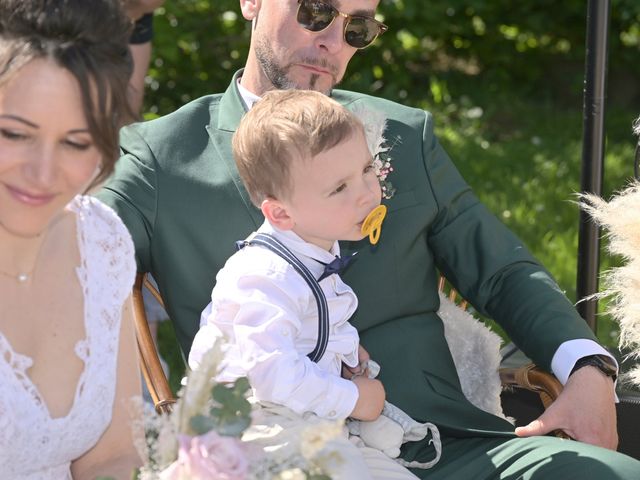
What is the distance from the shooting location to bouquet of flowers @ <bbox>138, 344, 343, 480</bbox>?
5.35 ft

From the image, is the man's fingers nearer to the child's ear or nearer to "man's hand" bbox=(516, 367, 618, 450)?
"man's hand" bbox=(516, 367, 618, 450)

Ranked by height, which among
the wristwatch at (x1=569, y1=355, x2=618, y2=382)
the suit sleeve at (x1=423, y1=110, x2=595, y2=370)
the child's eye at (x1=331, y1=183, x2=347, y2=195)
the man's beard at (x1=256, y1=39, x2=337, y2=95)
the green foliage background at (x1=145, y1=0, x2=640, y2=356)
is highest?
the man's beard at (x1=256, y1=39, x2=337, y2=95)

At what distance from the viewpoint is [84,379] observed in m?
2.39

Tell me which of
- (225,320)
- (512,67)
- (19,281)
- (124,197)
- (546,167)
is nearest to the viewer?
(19,281)

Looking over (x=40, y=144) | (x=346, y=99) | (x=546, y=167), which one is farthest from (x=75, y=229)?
(x=546, y=167)

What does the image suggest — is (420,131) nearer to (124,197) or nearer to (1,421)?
(124,197)

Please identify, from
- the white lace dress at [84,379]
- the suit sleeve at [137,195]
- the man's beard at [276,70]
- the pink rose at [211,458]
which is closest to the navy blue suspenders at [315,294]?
the white lace dress at [84,379]

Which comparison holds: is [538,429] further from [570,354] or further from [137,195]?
[137,195]

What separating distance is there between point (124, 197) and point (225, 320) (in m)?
0.53

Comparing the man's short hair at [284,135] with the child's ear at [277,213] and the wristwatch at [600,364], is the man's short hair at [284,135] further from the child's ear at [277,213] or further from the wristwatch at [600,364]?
the wristwatch at [600,364]

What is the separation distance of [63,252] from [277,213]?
50cm

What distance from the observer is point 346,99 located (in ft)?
10.9

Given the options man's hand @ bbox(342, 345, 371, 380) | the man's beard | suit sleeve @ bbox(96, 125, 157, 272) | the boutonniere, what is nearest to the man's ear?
the man's beard

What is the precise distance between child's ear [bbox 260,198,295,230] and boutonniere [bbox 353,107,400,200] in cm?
44
